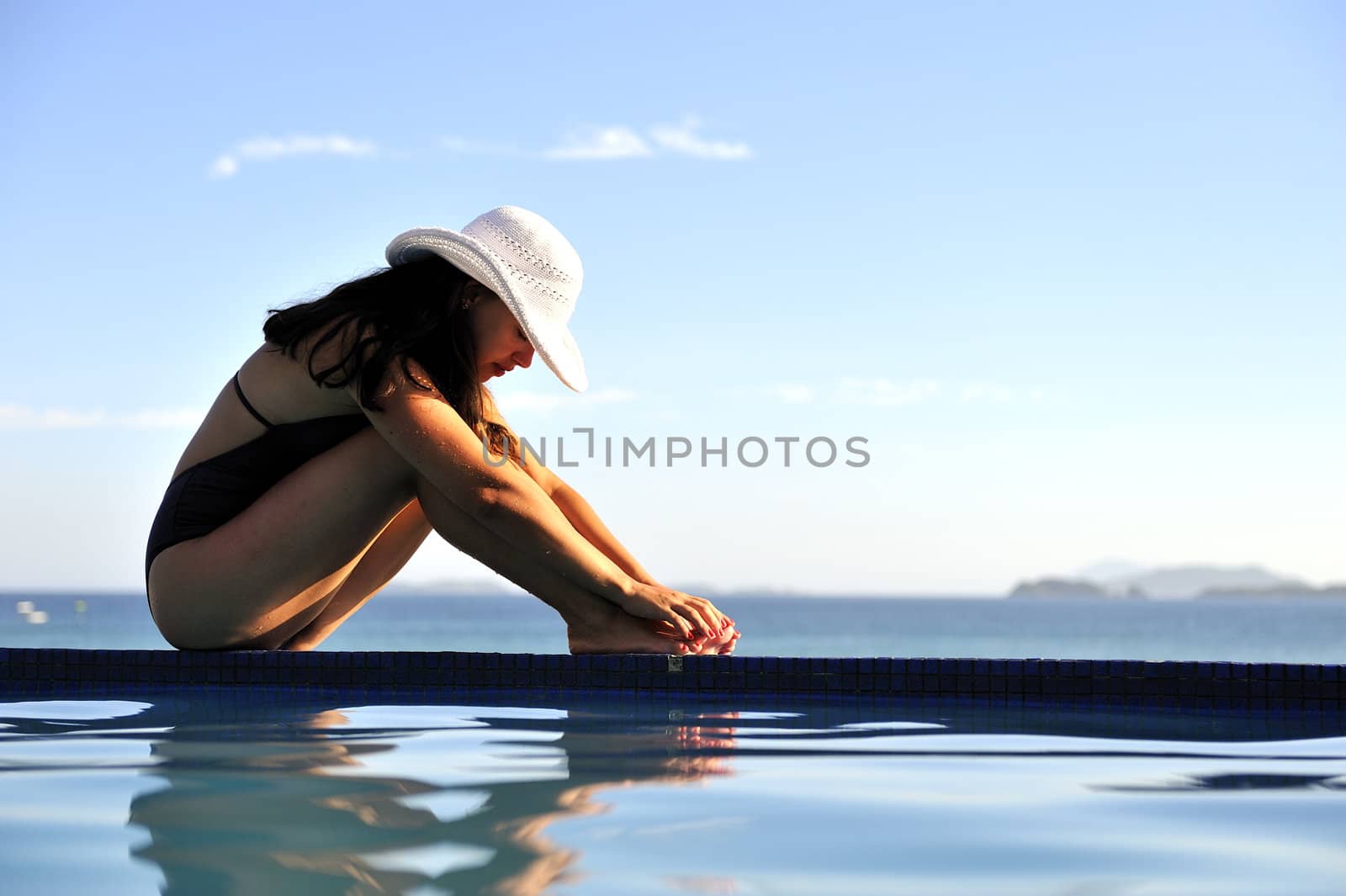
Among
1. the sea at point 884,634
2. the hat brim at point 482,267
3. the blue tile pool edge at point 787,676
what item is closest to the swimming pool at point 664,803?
the blue tile pool edge at point 787,676

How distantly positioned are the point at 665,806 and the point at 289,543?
1.70 metres

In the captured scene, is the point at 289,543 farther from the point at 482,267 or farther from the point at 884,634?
the point at 884,634

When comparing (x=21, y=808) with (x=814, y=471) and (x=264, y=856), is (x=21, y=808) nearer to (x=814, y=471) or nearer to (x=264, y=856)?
(x=264, y=856)

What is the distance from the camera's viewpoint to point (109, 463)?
102ft

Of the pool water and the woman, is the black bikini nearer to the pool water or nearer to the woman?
the woman

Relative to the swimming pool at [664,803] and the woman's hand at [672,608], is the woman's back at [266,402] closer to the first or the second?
the swimming pool at [664,803]

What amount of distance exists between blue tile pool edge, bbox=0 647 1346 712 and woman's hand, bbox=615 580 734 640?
3.6 inches

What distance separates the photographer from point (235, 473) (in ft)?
10.6

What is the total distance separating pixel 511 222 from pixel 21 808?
2044mm

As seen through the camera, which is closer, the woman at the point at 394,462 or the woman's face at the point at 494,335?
the woman at the point at 394,462

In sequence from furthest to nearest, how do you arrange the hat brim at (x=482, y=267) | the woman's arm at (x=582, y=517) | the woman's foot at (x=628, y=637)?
the woman's arm at (x=582, y=517) → the woman's foot at (x=628, y=637) → the hat brim at (x=482, y=267)

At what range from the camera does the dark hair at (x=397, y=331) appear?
3.02 m

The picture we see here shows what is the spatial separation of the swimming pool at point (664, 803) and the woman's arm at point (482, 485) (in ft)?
1.19

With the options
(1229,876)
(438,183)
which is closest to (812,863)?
(1229,876)
